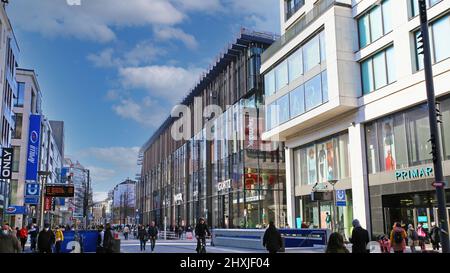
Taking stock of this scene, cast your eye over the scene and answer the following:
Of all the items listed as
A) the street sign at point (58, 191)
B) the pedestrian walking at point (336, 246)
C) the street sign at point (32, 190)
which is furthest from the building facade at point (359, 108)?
the street sign at point (32, 190)

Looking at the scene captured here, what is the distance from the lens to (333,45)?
30.1 metres

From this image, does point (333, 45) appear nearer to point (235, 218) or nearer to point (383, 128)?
point (383, 128)

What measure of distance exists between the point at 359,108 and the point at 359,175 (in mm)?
4349

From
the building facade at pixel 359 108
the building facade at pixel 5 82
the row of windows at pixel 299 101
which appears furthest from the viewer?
the building facade at pixel 5 82

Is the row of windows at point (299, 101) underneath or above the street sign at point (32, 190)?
above

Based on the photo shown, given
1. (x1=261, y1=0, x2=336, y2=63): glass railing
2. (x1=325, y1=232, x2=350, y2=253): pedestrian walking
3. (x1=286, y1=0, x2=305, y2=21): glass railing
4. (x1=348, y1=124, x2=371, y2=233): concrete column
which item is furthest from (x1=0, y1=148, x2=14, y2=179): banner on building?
(x1=325, y1=232, x2=350, y2=253): pedestrian walking

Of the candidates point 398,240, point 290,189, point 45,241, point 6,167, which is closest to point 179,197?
point 290,189

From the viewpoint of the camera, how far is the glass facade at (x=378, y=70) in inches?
1071

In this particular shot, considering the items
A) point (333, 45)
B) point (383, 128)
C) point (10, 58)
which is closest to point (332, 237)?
point (383, 128)

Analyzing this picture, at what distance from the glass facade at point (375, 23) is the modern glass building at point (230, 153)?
41.1 ft

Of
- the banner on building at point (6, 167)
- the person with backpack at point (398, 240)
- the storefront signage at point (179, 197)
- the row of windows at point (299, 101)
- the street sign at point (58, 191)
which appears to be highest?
the row of windows at point (299, 101)

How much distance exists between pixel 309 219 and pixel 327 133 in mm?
7390

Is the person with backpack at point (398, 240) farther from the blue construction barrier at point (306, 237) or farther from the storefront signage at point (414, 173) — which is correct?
the storefront signage at point (414, 173)

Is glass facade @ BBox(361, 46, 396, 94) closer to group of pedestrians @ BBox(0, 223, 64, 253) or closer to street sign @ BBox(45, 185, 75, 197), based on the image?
group of pedestrians @ BBox(0, 223, 64, 253)
